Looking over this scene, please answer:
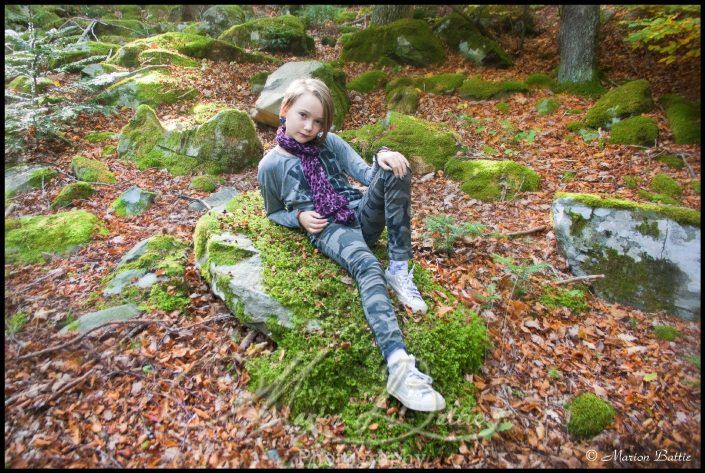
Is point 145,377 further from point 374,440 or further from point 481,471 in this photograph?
point 481,471

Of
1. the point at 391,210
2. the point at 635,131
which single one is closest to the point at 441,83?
the point at 635,131

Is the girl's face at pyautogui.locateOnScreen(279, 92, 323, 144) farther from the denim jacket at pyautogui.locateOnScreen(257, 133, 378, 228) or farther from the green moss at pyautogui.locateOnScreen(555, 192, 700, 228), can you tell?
the green moss at pyautogui.locateOnScreen(555, 192, 700, 228)

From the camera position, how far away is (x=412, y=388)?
2.59m

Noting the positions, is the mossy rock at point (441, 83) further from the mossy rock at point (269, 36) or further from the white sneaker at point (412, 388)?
the white sneaker at point (412, 388)

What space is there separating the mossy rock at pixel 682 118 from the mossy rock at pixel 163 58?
953 centimetres

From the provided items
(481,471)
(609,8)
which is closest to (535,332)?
(481,471)

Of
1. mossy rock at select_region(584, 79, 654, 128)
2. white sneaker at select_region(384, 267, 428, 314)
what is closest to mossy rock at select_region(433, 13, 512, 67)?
mossy rock at select_region(584, 79, 654, 128)

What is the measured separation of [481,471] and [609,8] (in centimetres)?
1045

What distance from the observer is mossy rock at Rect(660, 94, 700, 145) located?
2758mm

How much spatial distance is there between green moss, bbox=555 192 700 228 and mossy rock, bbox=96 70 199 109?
7794mm

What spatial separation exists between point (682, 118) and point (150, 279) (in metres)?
5.35

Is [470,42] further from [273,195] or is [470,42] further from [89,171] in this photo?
[89,171]

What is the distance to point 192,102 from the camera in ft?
26.5

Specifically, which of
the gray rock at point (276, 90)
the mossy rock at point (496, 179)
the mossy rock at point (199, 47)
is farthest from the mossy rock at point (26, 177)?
the mossy rock at point (496, 179)
